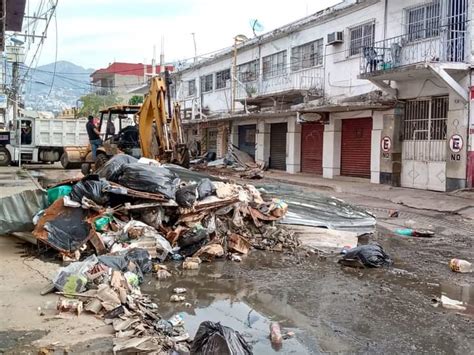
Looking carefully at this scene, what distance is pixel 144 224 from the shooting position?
7375mm

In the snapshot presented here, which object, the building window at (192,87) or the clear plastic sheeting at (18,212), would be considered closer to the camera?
the clear plastic sheeting at (18,212)

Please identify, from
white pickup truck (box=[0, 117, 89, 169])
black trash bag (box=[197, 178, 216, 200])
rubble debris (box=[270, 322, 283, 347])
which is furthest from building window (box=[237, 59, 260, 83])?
rubble debris (box=[270, 322, 283, 347])

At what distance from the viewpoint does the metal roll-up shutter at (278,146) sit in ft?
85.0

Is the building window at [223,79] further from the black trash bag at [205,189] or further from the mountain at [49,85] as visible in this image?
the black trash bag at [205,189]

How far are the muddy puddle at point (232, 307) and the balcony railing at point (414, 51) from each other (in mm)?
11127

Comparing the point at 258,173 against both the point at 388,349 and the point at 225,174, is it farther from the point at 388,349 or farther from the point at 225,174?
the point at 388,349

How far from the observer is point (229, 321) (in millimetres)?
4844

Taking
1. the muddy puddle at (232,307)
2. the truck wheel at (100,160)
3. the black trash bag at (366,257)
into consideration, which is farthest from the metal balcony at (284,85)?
the muddy puddle at (232,307)

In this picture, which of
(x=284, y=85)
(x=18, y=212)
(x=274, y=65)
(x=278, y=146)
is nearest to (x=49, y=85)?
(x=274, y=65)

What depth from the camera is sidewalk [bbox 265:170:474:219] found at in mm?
12898

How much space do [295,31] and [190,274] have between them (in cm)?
1914

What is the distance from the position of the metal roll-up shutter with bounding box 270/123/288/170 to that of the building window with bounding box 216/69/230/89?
21.0 ft

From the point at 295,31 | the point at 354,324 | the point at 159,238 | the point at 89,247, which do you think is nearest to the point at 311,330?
the point at 354,324

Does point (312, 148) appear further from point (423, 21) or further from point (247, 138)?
point (423, 21)
